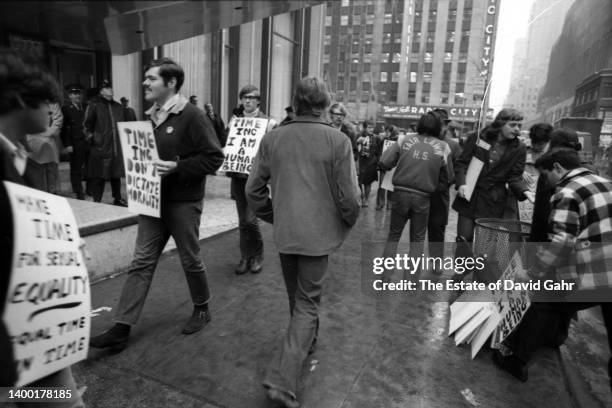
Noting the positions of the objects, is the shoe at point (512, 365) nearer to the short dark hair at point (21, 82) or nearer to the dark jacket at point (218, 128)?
the short dark hair at point (21, 82)

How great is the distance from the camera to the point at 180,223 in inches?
123

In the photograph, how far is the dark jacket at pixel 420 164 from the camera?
14.6 ft

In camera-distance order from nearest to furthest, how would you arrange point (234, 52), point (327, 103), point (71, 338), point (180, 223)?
point (71, 338), point (327, 103), point (180, 223), point (234, 52)

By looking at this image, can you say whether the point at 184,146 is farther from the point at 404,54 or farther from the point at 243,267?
the point at 404,54

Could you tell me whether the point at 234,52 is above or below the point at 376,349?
above

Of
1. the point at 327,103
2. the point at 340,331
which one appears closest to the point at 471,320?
the point at 340,331

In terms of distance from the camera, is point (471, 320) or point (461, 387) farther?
point (471, 320)

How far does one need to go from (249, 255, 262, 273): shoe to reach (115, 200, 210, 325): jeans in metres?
1.51

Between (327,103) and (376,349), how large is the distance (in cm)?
189

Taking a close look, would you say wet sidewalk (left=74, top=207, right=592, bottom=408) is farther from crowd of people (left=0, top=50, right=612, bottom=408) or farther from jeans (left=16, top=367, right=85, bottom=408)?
jeans (left=16, top=367, right=85, bottom=408)

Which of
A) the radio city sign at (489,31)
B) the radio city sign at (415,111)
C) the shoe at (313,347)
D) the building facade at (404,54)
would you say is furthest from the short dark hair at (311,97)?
the building facade at (404,54)

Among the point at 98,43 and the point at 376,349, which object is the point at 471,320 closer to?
the point at 376,349

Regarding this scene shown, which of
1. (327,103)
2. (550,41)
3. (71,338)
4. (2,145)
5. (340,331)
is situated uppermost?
(550,41)

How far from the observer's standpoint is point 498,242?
3615 millimetres
